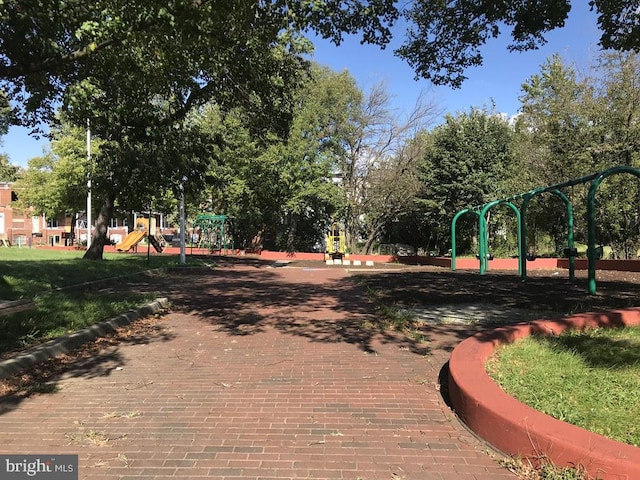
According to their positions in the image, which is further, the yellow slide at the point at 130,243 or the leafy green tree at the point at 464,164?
the yellow slide at the point at 130,243

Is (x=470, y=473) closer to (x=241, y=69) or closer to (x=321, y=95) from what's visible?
(x=241, y=69)

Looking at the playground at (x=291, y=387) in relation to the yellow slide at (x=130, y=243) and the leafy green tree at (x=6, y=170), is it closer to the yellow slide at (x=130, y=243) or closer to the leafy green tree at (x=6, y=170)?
the yellow slide at (x=130, y=243)

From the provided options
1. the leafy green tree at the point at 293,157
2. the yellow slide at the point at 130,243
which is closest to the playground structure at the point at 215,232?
the leafy green tree at the point at 293,157

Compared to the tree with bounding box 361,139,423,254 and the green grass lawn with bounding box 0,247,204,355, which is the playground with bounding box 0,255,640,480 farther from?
the tree with bounding box 361,139,423,254

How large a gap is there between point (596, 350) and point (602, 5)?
276 inches

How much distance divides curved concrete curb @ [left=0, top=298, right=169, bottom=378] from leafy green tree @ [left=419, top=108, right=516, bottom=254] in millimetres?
21603

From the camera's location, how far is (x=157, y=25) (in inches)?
303

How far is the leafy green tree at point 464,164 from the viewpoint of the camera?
27.7 m

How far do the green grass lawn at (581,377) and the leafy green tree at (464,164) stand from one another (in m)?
22.2

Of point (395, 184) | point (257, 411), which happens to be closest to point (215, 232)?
point (395, 184)

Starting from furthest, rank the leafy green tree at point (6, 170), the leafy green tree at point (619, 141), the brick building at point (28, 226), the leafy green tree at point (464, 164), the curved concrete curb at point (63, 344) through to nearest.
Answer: the leafy green tree at point (6, 170) → the brick building at point (28, 226) → the leafy green tree at point (464, 164) → the leafy green tree at point (619, 141) → the curved concrete curb at point (63, 344)

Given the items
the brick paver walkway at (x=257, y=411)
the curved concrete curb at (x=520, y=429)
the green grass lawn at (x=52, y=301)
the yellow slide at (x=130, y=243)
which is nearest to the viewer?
the curved concrete curb at (x=520, y=429)

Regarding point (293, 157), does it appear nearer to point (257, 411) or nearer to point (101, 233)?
point (101, 233)

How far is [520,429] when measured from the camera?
338cm
